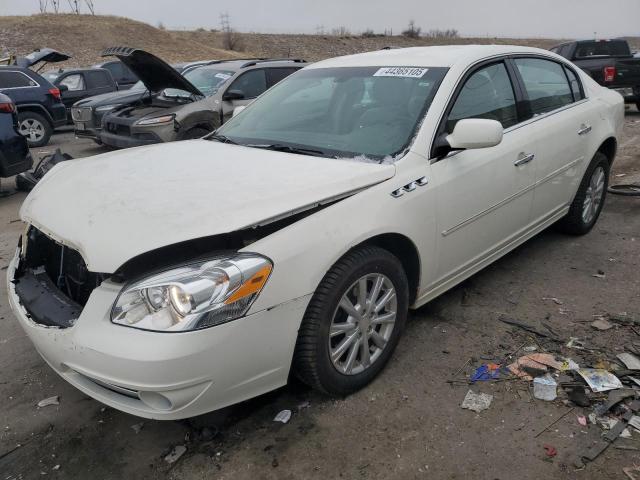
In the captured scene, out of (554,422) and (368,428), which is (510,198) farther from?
(368,428)

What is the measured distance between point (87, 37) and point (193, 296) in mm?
39907

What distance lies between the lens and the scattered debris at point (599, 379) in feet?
9.00

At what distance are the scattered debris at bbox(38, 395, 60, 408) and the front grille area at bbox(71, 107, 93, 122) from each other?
772 centimetres

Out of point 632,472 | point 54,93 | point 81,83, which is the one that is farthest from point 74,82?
point 632,472

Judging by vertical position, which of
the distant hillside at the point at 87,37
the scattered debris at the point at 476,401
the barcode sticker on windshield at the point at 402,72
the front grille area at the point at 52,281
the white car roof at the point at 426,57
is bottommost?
the scattered debris at the point at 476,401

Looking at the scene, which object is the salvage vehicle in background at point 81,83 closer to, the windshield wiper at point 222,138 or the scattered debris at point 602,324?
the windshield wiper at point 222,138

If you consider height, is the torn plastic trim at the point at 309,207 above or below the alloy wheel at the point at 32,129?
above

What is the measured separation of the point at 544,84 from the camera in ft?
13.6

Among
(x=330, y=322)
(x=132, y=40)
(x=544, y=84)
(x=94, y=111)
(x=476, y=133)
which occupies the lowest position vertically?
(x=330, y=322)

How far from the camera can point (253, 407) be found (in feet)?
8.92

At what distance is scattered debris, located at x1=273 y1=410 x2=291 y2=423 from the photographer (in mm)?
2611

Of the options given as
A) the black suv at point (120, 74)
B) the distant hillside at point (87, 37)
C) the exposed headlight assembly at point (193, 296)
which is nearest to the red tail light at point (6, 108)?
the exposed headlight assembly at point (193, 296)

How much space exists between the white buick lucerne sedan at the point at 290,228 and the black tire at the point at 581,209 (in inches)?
24.1

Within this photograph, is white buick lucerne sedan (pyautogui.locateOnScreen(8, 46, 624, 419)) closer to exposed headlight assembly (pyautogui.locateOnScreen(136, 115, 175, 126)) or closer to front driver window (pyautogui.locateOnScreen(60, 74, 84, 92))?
exposed headlight assembly (pyautogui.locateOnScreen(136, 115, 175, 126))
